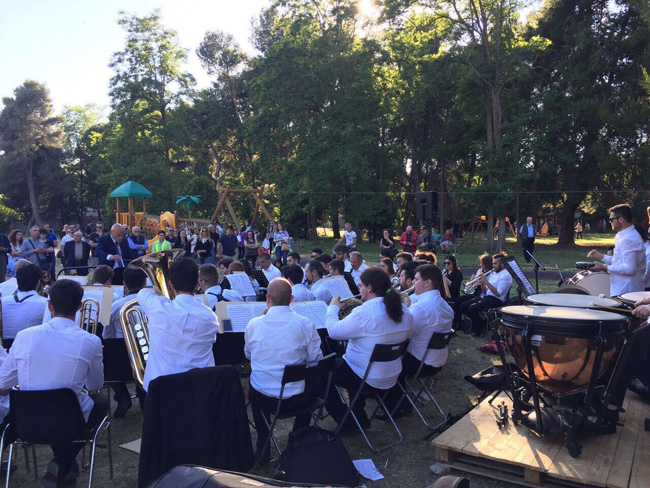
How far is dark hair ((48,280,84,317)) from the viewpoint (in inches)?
141

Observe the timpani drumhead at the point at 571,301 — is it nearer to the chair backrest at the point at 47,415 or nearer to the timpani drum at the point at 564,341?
the timpani drum at the point at 564,341

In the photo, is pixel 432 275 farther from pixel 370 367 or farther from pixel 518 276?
pixel 518 276

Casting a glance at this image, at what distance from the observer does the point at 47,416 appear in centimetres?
338

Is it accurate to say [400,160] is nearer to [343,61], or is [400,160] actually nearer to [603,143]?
[343,61]

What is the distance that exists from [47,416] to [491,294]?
22.8ft

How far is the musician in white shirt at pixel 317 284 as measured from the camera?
6.30 metres

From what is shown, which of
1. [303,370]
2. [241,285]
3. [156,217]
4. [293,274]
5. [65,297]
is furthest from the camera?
[156,217]

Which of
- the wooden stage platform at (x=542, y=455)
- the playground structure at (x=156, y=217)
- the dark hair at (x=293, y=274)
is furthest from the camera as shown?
the playground structure at (x=156, y=217)

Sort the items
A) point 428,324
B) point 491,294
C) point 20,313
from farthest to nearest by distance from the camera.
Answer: point 491,294 → point 428,324 → point 20,313

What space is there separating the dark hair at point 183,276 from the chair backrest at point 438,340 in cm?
228

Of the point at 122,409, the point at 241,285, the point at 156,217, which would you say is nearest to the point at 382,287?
the point at 241,285

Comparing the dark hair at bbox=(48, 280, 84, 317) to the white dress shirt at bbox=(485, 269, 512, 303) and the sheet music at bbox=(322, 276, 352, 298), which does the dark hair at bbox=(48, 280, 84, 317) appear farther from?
the white dress shirt at bbox=(485, 269, 512, 303)

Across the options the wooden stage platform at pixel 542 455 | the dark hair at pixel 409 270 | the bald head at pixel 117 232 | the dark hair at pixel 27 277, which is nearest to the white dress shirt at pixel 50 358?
the dark hair at pixel 27 277

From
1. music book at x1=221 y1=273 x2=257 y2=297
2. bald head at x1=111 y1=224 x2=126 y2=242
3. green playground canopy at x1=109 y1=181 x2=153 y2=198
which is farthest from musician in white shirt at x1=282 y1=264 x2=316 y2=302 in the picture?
green playground canopy at x1=109 y1=181 x2=153 y2=198
